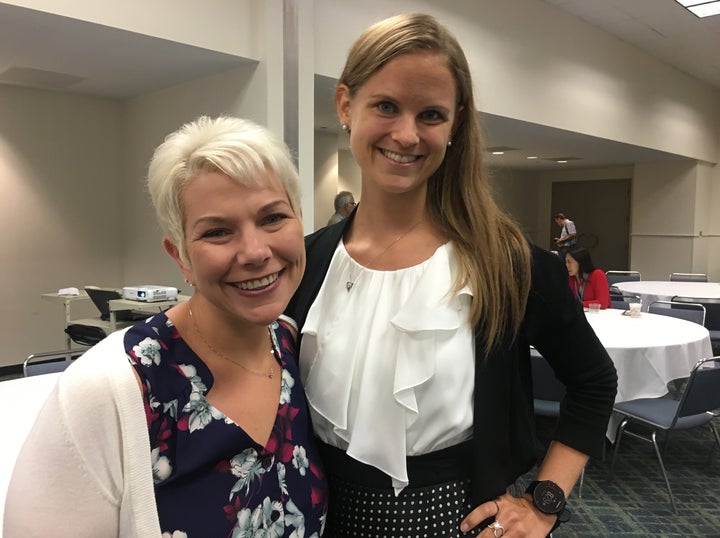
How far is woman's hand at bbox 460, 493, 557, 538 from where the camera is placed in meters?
1.05

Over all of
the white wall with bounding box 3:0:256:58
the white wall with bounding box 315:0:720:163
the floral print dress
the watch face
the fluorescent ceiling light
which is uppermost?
the fluorescent ceiling light

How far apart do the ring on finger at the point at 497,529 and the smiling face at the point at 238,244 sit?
1.92ft

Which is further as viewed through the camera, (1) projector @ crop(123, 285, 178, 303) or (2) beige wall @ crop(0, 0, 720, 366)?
(1) projector @ crop(123, 285, 178, 303)

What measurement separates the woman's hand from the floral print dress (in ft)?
1.00

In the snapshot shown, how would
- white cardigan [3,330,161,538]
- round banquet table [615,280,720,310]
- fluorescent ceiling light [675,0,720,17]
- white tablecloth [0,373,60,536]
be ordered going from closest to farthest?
white cardigan [3,330,161,538] < white tablecloth [0,373,60,536] < round banquet table [615,280,720,310] < fluorescent ceiling light [675,0,720,17]

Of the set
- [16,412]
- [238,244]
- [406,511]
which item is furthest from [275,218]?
[16,412]

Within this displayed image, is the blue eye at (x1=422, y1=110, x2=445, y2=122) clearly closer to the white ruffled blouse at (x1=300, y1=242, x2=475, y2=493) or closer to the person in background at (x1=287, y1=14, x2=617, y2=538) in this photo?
the person in background at (x1=287, y1=14, x2=617, y2=538)

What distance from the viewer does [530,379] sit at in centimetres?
115

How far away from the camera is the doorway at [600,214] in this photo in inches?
517

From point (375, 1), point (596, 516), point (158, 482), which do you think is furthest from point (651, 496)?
point (375, 1)

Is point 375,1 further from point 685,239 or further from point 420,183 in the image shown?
point 685,239

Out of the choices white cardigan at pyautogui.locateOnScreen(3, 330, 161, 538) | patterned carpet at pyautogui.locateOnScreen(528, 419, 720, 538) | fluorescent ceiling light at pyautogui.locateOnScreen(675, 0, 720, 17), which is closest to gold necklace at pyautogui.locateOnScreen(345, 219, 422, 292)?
white cardigan at pyautogui.locateOnScreen(3, 330, 161, 538)

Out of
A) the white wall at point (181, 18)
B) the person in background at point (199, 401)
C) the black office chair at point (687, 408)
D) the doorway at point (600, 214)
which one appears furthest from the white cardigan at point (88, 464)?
the doorway at point (600, 214)

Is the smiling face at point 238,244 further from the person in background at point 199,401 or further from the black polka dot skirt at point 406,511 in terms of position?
the black polka dot skirt at point 406,511
